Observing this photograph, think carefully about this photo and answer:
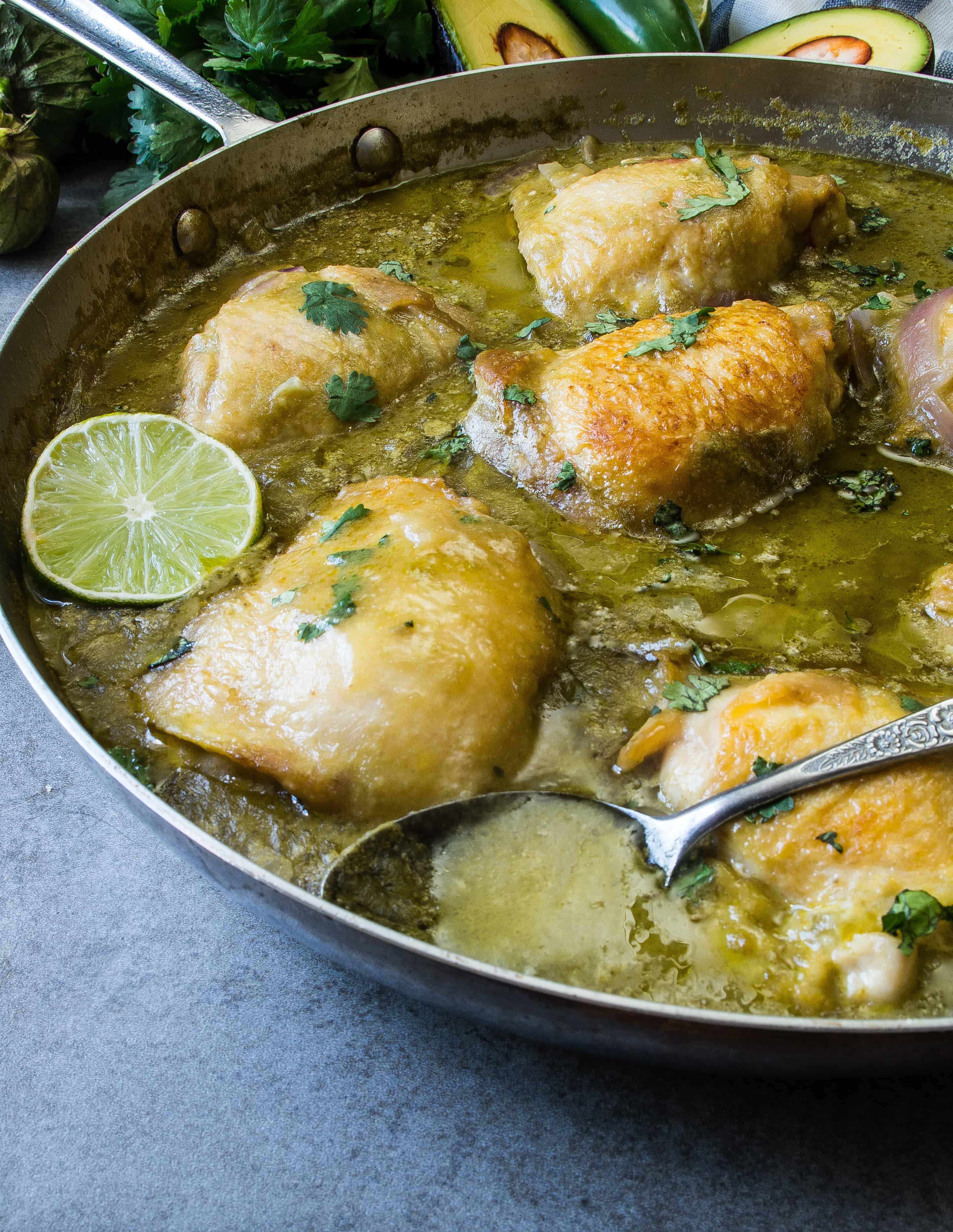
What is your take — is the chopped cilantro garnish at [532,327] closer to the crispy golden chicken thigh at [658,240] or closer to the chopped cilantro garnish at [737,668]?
the crispy golden chicken thigh at [658,240]

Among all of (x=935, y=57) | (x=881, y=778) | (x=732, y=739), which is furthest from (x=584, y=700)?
(x=935, y=57)

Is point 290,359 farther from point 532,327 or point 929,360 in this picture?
point 929,360

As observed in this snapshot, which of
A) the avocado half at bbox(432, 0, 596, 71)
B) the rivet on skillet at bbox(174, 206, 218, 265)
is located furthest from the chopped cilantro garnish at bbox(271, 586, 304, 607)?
the avocado half at bbox(432, 0, 596, 71)

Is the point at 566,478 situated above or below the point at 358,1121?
above

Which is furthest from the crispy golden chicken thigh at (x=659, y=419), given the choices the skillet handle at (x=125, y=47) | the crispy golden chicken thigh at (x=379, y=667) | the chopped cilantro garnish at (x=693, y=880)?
the skillet handle at (x=125, y=47)

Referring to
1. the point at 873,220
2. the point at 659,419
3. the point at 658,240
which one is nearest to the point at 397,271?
the point at 658,240

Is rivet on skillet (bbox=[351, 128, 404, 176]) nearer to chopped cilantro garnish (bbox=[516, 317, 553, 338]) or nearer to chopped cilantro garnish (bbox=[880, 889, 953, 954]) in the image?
chopped cilantro garnish (bbox=[516, 317, 553, 338])
